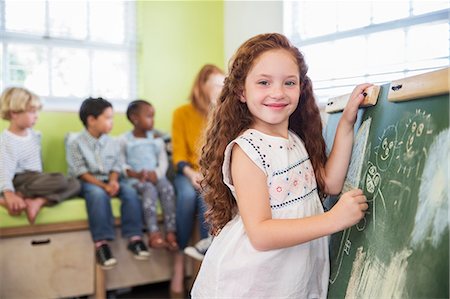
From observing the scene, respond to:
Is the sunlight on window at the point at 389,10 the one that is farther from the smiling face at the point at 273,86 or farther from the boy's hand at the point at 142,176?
the boy's hand at the point at 142,176

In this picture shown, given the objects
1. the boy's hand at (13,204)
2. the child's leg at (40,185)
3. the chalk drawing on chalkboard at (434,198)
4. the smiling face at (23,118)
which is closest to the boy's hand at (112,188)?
the child's leg at (40,185)

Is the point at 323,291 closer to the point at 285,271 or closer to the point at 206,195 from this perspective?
the point at 285,271

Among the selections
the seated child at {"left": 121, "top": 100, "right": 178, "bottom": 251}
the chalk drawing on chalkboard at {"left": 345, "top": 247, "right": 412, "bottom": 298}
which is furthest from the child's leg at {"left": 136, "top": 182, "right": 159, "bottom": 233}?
the chalk drawing on chalkboard at {"left": 345, "top": 247, "right": 412, "bottom": 298}

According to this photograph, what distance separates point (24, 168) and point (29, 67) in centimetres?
92

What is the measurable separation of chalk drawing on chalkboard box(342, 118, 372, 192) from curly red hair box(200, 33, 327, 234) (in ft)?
0.25

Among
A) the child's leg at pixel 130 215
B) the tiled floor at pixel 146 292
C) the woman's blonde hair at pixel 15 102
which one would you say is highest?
the woman's blonde hair at pixel 15 102

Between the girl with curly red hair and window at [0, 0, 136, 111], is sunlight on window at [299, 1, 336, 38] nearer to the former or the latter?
window at [0, 0, 136, 111]

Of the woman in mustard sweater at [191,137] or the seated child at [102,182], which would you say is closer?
the seated child at [102,182]

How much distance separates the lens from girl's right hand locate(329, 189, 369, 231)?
0.95m

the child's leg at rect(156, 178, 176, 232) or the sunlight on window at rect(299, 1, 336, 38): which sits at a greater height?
the sunlight on window at rect(299, 1, 336, 38)

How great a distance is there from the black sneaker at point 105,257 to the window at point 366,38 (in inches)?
53.9

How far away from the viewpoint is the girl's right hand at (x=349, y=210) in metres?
0.95

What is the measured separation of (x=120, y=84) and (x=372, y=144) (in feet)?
8.59

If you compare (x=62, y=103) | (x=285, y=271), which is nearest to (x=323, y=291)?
(x=285, y=271)
